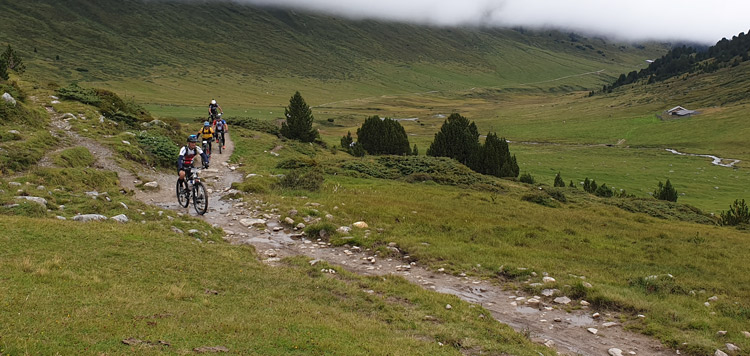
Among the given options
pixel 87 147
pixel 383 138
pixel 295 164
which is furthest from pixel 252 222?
pixel 383 138

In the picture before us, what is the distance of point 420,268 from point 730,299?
9.94 m

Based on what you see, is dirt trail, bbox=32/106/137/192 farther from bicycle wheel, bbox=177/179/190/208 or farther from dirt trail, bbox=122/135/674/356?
bicycle wheel, bbox=177/179/190/208

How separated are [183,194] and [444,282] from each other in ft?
45.0

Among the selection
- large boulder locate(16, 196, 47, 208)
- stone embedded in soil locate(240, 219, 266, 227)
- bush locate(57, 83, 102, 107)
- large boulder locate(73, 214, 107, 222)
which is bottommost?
stone embedded in soil locate(240, 219, 266, 227)

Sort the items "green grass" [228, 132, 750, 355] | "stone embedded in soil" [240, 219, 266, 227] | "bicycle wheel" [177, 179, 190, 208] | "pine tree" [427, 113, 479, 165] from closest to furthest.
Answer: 1. "green grass" [228, 132, 750, 355]
2. "stone embedded in soil" [240, 219, 266, 227]
3. "bicycle wheel" [177, 179, 190, 208]
4. "pine tree" [427, 113, 479, 165]

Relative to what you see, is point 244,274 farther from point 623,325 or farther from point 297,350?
point 623,325

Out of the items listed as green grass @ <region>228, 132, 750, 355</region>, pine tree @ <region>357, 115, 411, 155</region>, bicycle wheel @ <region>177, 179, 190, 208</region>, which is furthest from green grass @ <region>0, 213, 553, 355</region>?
pine tree @ <region>357, 115, 411, 155</region>

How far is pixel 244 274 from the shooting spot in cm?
1324

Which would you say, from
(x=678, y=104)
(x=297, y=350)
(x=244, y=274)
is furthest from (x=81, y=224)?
(x=678, y=104)

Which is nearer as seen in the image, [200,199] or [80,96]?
[200,199]

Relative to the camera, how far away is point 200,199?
72.5 ft

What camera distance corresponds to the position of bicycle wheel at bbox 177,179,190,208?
872 inches

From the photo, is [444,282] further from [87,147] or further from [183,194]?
[87,147]

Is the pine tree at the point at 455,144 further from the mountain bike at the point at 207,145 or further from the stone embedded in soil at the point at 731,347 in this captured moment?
the stone embedded in soil at the point at 731,347
